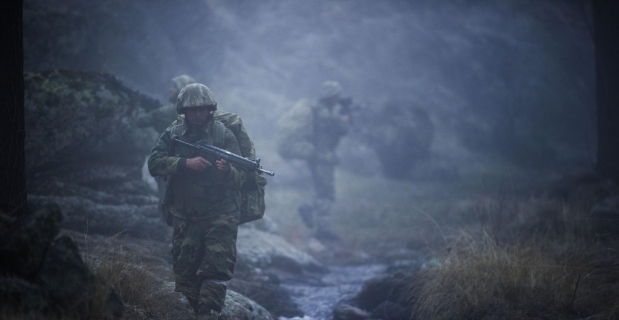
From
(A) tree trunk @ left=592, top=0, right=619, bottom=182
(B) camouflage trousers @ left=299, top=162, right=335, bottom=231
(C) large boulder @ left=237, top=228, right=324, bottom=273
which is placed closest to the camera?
(C) large boulder @ left=237, top=228, right=324, bottom=273

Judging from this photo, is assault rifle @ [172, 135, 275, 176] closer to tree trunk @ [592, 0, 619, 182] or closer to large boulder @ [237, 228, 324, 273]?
large boulder @ [237, 228, 324, 273]

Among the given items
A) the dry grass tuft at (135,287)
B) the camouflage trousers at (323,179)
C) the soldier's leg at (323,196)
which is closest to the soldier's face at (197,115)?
the dry grass tuft at (135,287)

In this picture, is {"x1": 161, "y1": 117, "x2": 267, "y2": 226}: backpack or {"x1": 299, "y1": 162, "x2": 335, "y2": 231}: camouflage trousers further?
{"x1": 299, "y1": 162, "x2": 335, "y2": 231}: camouflage trousers

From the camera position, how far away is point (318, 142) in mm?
9555

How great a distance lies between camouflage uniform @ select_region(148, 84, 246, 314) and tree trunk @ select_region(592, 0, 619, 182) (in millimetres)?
8062

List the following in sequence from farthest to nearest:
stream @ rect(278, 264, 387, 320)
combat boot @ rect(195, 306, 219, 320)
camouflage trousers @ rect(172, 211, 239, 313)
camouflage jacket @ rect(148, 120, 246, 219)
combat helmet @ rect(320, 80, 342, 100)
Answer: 1. combat helmet @ rect(320, 80, 342, 100)
2. stream @ rect(278, 264, 387, 320)
3. camouflage jacket @ rect(148, 120, 246, 219)
4. camouflage trousers @ rect(172, 211, 239, 313)
5. combat boot @ rect(195, 306, 219, 320)

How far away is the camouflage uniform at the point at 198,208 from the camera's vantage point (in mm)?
3725

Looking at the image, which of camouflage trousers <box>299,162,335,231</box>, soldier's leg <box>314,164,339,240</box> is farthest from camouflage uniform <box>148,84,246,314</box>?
camouflage trousers <box>299,162,335,231</box>

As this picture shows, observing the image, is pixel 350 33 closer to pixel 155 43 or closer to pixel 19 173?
pixel 155 43

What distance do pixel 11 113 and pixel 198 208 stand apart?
1668mm

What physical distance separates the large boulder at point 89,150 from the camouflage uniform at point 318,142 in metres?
3.47

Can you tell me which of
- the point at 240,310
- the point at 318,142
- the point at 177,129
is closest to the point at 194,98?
the point at 177,129

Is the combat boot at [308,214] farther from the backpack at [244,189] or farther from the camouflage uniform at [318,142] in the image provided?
the backpack at [244,189]

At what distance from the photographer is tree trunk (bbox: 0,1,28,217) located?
133 inches
